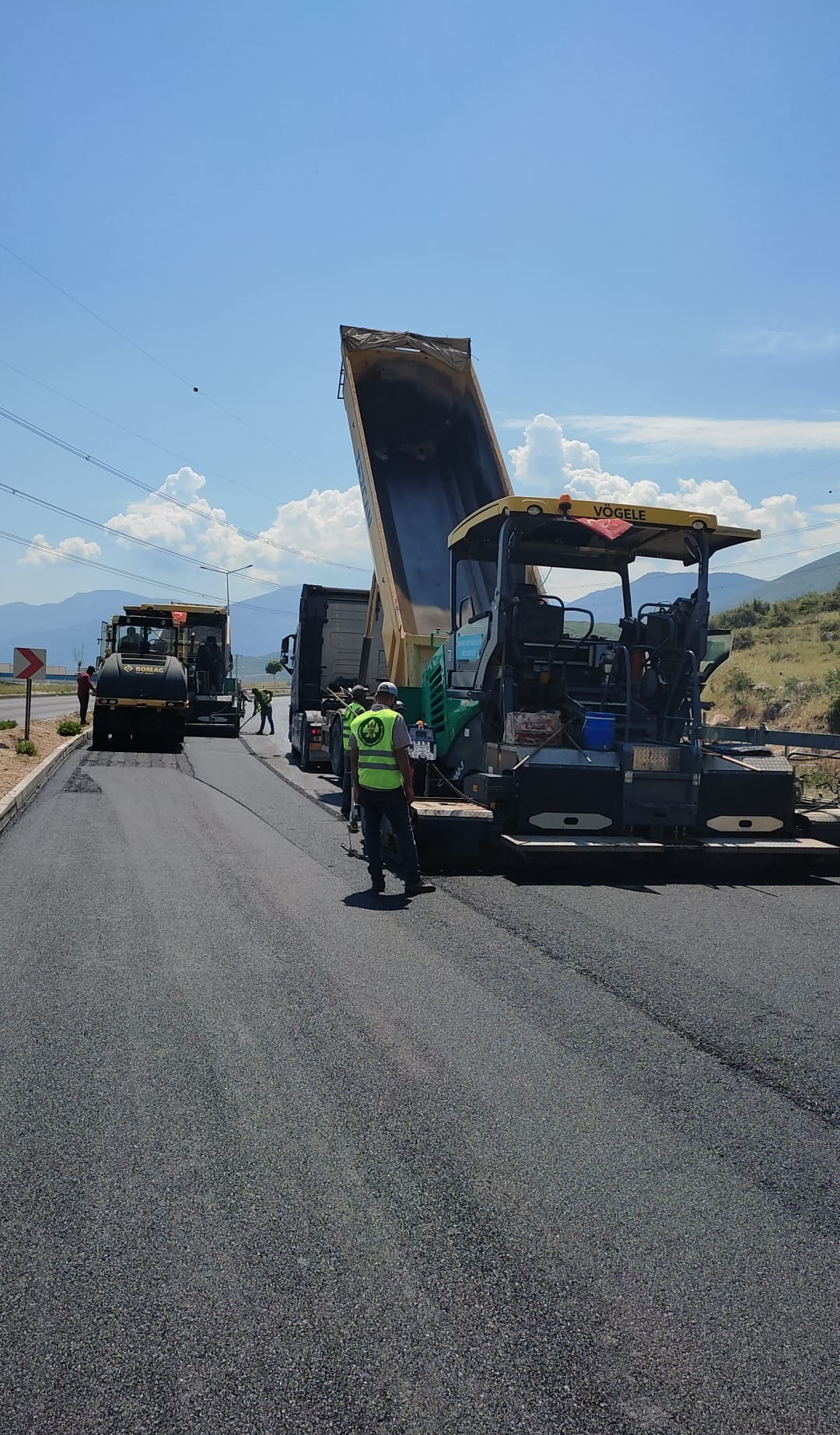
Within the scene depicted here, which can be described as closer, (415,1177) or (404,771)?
(415,1177)

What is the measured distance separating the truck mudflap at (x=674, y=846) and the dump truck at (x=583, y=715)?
0.07 ft

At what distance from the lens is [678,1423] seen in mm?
2402

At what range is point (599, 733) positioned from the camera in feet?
30.1

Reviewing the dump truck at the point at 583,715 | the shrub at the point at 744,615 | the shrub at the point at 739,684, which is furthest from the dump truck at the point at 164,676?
the shrub at the point at 744,615

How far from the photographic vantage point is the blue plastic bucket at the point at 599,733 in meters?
9.16

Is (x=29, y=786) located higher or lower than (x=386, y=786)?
lower

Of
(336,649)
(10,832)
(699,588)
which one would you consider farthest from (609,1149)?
(336,649)

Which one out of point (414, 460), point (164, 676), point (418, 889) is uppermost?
point (414, 460)

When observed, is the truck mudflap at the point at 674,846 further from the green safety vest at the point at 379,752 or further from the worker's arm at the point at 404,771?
the green safety vest at the point at 379,752

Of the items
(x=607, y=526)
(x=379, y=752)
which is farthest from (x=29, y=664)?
(x=607, y=526)

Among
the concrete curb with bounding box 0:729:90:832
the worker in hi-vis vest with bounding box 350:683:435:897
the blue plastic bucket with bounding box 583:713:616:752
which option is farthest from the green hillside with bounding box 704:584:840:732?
the worker in hi-vis vest with bounding box 350:683:435:897

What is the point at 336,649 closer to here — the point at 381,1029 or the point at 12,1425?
the point at 381,1029

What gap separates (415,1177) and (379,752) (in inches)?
192

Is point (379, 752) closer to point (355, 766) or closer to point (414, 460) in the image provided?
point (355, 766)
